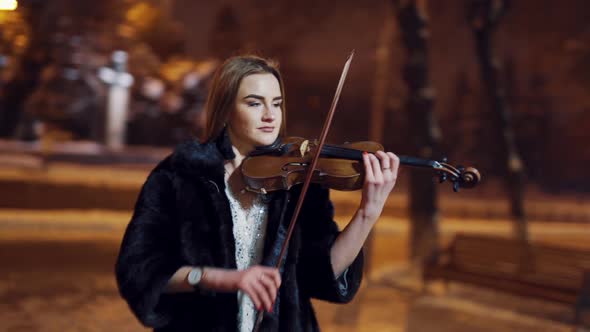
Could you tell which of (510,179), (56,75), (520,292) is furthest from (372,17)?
(56,75)

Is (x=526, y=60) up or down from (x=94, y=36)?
up

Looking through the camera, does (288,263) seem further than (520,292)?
No

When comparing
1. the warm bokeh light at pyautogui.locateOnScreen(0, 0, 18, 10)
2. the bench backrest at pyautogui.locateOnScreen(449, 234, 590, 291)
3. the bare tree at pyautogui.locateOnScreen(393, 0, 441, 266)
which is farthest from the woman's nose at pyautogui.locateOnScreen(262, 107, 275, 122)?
the bare tree at pyautogui.locateOnScreen(393, 0, 441, 266)

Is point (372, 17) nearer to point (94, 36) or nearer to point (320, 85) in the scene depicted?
point (94, 36)

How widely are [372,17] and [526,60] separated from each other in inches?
714

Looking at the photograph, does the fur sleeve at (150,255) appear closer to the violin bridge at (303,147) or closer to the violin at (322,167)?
the violin at (322,167)

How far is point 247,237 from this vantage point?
1.99 metres

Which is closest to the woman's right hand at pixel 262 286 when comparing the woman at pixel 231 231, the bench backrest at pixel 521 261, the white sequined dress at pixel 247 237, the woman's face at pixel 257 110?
the woman at pixel 231 231

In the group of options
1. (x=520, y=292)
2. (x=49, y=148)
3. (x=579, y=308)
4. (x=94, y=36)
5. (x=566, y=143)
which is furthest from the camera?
(x=566, y=143)

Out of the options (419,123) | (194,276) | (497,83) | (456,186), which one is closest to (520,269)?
(419,123)

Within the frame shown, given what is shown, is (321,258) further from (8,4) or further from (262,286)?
(8,4)

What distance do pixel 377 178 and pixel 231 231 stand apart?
49 centimetres

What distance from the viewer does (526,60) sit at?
2855 cm

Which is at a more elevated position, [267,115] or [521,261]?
[267,115]
